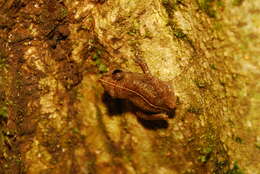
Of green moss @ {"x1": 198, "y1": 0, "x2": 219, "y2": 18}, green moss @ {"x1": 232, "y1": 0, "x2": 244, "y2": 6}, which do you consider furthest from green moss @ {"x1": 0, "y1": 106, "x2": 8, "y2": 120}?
green moss @ {"x1": 232, "y1": 0, "x2": 244, "y2": 6}

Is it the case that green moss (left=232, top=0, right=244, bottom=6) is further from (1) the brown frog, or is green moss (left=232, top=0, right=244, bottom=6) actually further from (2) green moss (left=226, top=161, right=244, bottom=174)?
(2) green moss (left=226, top=161, right=244, bottom=174)

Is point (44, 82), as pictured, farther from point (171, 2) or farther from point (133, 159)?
point (171, 2)

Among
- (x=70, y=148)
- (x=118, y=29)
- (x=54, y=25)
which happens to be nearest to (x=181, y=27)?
(x=118, y=29)

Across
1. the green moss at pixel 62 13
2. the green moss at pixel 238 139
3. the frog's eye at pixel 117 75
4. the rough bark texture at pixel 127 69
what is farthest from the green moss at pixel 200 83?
the green moss at pixel 62 13

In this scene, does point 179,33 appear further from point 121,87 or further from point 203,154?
point 203,154

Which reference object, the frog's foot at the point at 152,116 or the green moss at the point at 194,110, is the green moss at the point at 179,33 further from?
the frog's foot at the point at 152,116

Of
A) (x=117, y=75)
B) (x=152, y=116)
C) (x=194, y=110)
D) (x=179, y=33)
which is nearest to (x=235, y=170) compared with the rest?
(x=194, y=110)
